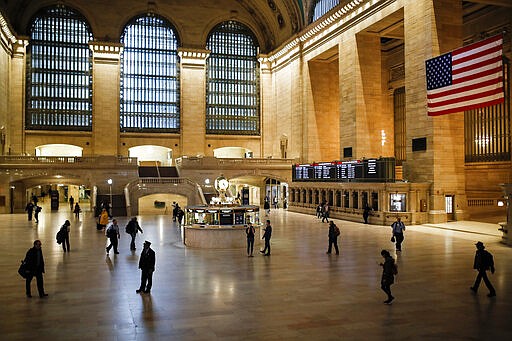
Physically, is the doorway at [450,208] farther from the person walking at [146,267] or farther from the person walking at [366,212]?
the person walking at [146,267]

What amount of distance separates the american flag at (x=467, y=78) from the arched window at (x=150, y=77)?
27.0 m

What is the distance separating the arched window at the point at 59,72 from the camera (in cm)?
4019

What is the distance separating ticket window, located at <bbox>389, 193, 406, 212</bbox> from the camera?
23078mm

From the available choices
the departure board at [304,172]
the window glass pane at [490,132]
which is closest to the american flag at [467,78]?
the window glass pane at [490,132]

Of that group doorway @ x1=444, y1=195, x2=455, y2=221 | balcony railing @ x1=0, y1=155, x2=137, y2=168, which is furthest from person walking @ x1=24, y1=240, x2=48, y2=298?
balcony railing @ x1=0, y1=155, x2=137, y2=168

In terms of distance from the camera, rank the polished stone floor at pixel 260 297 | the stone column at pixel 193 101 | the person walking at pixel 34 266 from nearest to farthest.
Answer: the polished stone floor at pixel 260 297
the person walking at pixel 34 266
the stone column at pixel 193 101

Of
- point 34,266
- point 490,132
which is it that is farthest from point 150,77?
point 34,266

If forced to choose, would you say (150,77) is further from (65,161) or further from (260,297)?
(260,297)

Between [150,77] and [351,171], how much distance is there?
2405 centimetres

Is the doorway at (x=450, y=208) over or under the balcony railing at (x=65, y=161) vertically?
under

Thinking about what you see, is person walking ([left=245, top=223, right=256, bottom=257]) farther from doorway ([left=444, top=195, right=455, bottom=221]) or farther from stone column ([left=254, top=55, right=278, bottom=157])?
stone column ([left=254, top=55, right=278, bottom=157])

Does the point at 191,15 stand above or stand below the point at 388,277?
above

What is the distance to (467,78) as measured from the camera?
19172 mm

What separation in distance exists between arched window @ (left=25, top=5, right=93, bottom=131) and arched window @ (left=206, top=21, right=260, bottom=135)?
11.0 meters
